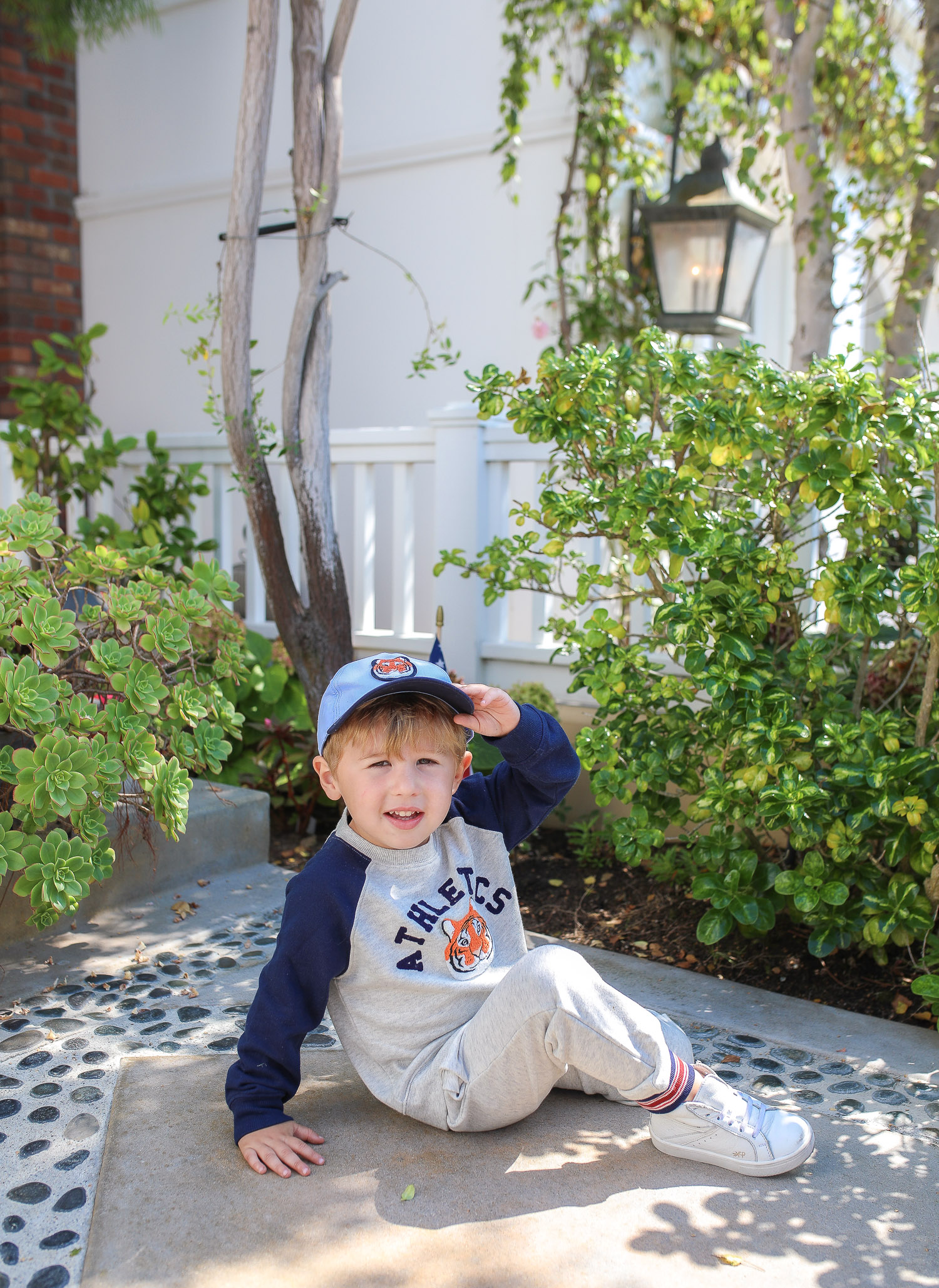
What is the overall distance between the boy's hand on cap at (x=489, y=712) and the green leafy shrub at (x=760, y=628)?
2.19 feet

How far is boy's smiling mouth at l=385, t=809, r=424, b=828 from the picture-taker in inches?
73.0

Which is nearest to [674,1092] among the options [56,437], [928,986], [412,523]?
[928,986]

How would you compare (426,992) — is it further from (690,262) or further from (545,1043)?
(690,262)

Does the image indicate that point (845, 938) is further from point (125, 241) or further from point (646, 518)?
point (125, 241)

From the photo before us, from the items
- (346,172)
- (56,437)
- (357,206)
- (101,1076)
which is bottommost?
(101,1076)

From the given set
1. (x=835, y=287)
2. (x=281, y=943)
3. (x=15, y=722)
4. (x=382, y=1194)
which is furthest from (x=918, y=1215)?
(x=835, y=287)

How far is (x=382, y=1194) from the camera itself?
68.9 inches

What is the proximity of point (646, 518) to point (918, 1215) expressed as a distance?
151 centimetres

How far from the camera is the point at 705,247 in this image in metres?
4.43

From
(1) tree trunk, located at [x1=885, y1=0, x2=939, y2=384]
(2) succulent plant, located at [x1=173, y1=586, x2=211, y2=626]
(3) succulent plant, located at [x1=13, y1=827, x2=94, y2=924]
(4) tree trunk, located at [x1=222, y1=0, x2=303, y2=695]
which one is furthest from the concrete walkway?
(1) tree trunk, located at [x1=885, y1=0, x2=939, y2=384]

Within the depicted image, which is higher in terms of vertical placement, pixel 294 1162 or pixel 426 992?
pixel 426 992

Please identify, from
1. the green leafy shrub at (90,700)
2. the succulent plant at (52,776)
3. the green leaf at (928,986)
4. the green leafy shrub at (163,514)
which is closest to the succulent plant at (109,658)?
the green leafy shrub at (90,700)

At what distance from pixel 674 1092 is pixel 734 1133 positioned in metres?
0.13

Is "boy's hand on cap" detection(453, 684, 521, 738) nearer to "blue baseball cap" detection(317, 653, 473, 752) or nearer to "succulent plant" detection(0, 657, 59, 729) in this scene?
"blue baseball cap" detection(317, 653, 473, 752)
